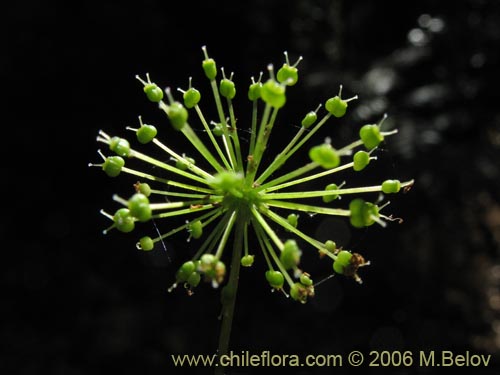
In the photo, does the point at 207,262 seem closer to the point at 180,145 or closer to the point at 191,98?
the point at 191,98

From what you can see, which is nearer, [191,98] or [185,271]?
[185,271]

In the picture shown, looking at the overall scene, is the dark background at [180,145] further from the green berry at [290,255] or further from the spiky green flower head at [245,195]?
the green berry at [290,255]

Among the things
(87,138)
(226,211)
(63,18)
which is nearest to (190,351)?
(87,138)

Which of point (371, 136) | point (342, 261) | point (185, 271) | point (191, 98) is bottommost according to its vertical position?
point (185, 271)

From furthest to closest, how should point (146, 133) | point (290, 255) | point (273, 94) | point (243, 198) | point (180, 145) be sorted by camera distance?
point (180, 145)
point (146, 133)
point (243, 198)
point (273, 94)
point (290, 255)

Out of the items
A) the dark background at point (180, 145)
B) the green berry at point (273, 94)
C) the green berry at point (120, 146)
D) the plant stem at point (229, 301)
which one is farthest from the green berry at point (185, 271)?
the dark background at point (180, 145)

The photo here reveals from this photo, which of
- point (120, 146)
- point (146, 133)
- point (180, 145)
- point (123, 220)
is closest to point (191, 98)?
point (146, 133)

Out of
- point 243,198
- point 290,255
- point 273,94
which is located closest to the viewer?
point 290,255

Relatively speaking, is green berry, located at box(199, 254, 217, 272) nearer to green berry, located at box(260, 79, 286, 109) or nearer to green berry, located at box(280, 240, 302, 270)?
green berry, located at box(280, 240, 302, 270)

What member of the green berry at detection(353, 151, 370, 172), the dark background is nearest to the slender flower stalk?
the green berry at detection(353, 151, 370, 172)
